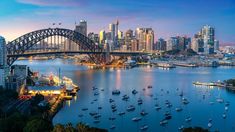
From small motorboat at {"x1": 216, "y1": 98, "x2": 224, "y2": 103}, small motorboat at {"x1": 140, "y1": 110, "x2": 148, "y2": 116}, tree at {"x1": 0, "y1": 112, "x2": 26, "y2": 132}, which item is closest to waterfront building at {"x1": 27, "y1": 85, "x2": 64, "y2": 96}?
small motorboat at {"x1": 140, "y1": 110, "x2": 148, "y2": 116}

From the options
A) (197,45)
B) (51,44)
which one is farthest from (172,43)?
(51,44)

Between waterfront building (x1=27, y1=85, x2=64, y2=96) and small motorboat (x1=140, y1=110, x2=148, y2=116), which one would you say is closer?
small motorboat (x1=140, y1=110, x2=148, y2=116)

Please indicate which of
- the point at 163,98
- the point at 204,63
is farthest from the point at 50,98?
the point at 204,63

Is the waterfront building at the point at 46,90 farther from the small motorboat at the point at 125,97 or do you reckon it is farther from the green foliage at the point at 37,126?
the green foliage at the point at 37,126

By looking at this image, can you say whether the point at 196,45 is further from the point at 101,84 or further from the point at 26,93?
the point at 26,93

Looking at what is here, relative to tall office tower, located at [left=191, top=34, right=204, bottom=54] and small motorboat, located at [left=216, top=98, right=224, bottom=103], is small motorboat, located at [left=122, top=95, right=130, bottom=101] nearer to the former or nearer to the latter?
small motorboat, located at [left=216, top=98, right=224, bottom=103]

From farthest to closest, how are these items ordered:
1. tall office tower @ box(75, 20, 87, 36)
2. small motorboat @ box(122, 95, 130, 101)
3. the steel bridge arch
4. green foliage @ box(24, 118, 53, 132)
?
tall office tower @ box(75, 20, 87, 36) < the steel bridge arch < small motorboat @ box(122, 95, 130, 101) < green foliage @ box(24, 118, 53, 132)

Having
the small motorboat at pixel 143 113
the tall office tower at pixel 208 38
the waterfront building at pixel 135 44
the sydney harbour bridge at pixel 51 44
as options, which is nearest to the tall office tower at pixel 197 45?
the tall office tower at pixel 208 38
